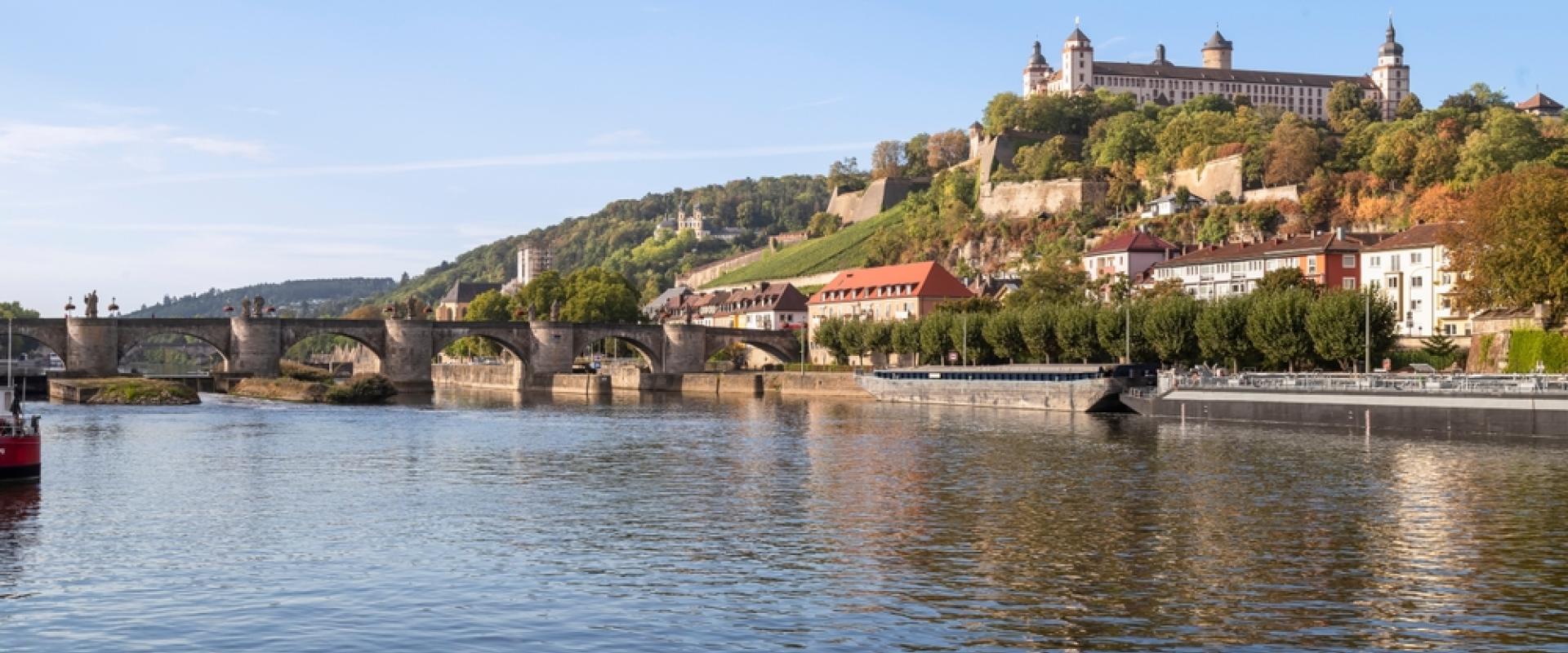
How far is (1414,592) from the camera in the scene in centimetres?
2848

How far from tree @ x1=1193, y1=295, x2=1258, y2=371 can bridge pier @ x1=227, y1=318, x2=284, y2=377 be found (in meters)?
64.6

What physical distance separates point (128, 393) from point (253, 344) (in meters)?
19.5

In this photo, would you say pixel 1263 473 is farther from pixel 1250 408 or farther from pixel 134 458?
pixel 134 458

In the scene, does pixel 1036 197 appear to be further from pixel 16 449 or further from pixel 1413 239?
pixel 16 449

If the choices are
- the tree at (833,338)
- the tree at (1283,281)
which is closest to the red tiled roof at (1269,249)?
the tree at (1283,281)

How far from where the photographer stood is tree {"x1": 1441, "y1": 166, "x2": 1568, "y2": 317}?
73.4 metres

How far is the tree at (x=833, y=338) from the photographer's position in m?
130

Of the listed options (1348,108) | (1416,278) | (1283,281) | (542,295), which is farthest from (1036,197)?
(1283,281)

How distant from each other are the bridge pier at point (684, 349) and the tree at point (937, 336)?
2477cm

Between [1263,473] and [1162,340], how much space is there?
43.4 metres


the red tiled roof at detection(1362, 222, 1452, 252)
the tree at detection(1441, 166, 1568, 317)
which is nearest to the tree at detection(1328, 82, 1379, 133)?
the red tiled roof at detection(1362, 222, 1452, 252)

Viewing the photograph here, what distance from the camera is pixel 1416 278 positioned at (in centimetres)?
10669

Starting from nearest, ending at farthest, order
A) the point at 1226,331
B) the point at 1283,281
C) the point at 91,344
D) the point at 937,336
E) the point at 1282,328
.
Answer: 1. the point at 1282,328
2. the point at 1226,331
3. the point at 1283,281
4. the point at 91,344
5. the point at 937,336

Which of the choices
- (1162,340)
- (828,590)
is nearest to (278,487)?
(828,590)
